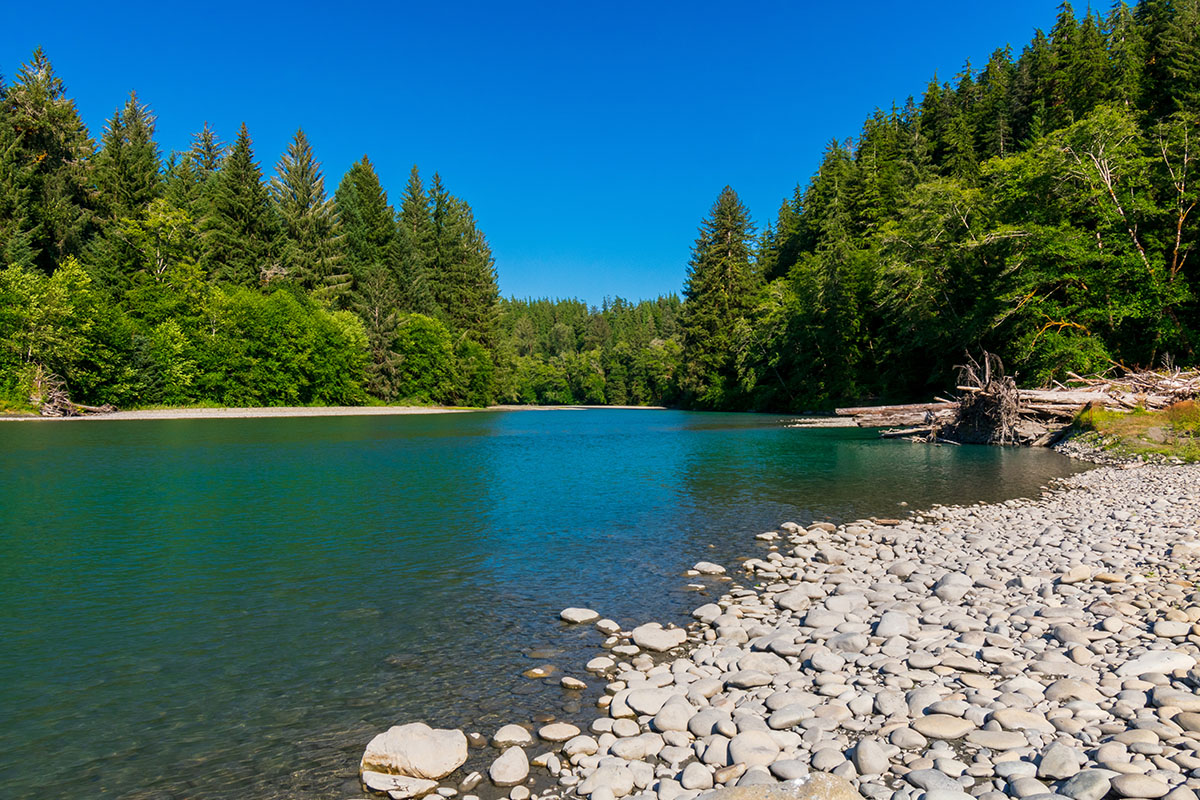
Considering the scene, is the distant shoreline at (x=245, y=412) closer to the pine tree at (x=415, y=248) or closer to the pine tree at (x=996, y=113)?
the pine tree at (x=415, y=248)

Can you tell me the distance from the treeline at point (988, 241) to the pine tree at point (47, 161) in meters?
69.1

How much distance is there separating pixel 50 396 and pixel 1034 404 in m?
63.5

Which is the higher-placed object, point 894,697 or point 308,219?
point 308,219

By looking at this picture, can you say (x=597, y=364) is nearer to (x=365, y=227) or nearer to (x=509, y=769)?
(x=365, y=227)

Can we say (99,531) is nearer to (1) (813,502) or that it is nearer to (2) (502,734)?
(2) (502,734)

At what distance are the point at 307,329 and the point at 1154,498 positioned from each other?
68.6 meters

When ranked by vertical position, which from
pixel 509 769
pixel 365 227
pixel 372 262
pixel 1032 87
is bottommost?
pixel 509 769

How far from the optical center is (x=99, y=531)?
42.7ft

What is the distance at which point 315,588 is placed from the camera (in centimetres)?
977

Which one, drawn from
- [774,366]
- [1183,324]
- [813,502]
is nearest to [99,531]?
[813,502]

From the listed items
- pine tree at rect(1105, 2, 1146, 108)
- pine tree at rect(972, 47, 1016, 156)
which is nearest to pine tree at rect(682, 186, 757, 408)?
pine tree at rect(972, 47, 1016, 156)

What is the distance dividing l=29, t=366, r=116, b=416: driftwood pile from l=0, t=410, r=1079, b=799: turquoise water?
29.3m

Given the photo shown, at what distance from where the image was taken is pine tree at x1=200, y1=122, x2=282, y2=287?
6950cm

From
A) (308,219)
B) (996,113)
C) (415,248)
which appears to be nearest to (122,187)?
(308,219)
